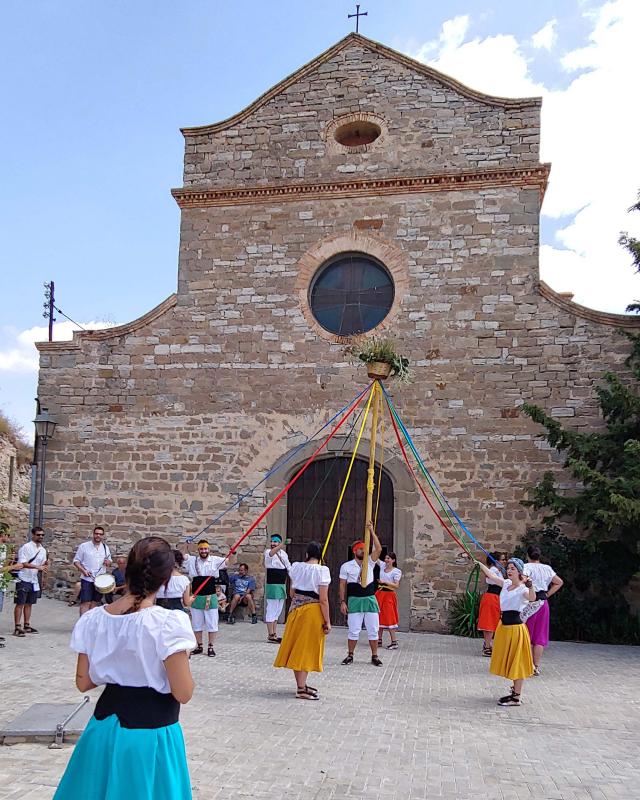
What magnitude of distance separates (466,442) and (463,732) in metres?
7.17

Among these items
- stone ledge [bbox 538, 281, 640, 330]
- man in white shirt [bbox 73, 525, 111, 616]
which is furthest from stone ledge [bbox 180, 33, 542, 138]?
man in white shirt [bbox 73, 525, 111, 616]

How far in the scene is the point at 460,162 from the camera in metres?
14.3

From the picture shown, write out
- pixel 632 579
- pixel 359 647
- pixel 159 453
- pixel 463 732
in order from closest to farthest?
pixel 463 732 < pixel 359 647 < pixel 632 579 < pixel 159 453

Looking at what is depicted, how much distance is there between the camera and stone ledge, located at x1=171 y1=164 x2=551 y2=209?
14.0 metres

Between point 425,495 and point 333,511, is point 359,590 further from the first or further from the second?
point 333,511

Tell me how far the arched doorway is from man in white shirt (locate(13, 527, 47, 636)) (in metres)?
4.27

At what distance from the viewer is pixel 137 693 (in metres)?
3.30

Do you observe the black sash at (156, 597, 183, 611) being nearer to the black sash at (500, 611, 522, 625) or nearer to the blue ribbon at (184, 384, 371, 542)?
the black sash at (500, 611, 522, 625)

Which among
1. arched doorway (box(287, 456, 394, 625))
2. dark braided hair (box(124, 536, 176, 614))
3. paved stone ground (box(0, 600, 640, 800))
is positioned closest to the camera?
dark braided hair (box(124, 536, 176, 614))

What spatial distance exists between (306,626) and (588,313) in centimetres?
799

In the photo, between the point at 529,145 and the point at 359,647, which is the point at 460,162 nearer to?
the point at 529,145

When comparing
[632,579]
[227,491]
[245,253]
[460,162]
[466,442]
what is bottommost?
[632,579]

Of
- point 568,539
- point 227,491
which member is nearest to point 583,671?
point 568,539

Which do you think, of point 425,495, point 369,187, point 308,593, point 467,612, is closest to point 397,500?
point 425,495
